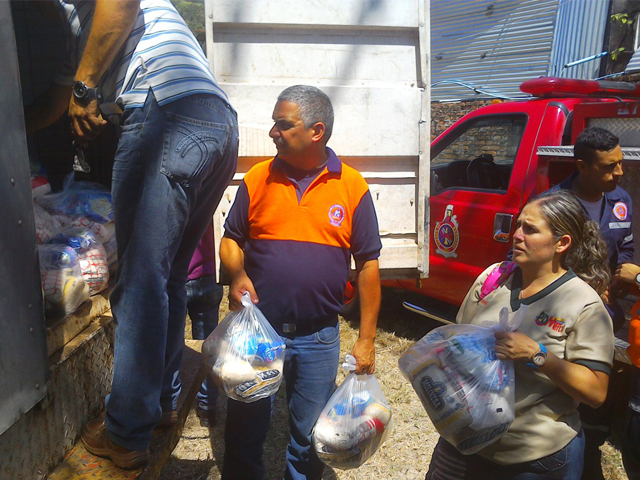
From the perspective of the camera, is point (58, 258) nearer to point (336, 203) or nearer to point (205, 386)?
point (336, 203)

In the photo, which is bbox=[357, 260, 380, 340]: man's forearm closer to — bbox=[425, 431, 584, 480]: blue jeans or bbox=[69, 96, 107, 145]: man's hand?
bbox=[425, 431, 584, 480]: blue jeans

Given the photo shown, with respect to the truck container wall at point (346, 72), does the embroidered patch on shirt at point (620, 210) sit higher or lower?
lower

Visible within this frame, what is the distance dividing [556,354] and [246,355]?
1.19m

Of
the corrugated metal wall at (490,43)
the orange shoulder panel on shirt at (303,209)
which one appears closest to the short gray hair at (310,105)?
the orange shoulder panel on shirt at (303,209)

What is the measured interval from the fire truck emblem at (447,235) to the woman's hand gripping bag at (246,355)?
2737 mm

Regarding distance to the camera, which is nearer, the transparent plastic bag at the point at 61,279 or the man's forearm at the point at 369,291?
the transparent plastic bag at the point at 61,279

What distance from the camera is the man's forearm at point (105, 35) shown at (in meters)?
1.84

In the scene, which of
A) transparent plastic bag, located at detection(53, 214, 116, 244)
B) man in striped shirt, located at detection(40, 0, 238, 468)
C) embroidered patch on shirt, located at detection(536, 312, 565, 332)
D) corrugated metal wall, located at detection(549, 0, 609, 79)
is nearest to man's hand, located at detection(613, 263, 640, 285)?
embroidered patch on shirt, located at detection(536, 312, 565, 332)

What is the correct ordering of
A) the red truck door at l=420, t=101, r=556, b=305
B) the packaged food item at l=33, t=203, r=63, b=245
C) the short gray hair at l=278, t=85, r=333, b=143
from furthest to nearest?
the red truck door at l=420, t=101, r=556, b=305 → the short gray hair at l=278, t=85, r=333, b=143 → the packaged food item at l=33, t=203, r=63, b=245

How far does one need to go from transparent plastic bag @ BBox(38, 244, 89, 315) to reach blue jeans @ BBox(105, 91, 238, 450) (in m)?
0.24

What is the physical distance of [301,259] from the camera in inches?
105

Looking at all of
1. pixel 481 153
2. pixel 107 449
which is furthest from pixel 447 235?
pixel 107 449

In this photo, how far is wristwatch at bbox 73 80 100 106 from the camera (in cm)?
189

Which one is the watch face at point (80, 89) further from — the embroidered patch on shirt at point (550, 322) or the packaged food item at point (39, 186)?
the embroidered patch on shirt at point (550, 322)
